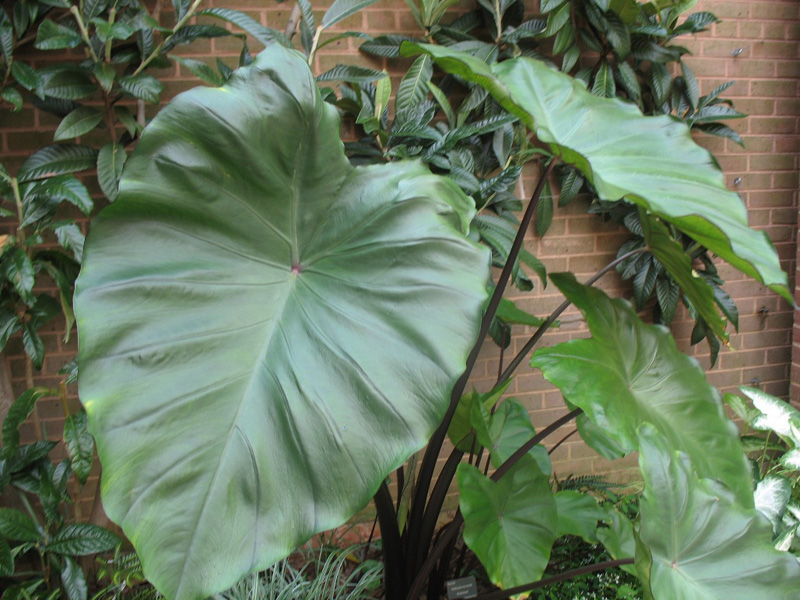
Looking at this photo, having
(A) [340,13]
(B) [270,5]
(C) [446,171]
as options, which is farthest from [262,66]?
(B) [270,5]

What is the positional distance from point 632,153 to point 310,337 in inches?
28.9

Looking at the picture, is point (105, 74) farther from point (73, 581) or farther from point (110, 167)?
point (73, 581)

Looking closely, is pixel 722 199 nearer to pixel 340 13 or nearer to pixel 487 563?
pixel 487 563

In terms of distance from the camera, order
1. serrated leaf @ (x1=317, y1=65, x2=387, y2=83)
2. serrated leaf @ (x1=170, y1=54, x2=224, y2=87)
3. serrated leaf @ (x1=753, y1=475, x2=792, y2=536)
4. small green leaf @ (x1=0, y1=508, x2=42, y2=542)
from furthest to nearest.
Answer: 1. serrated leaf @ (x1=317, y1=65, x2=387, y2=83)
2. serrated leaf @ (x1=170, y1=54, x2=224, y2=87)
3. serrated leaf @ (x1=753, y1=475, x2=792, y2=536)
4. small green leaf @ (x1=0, y1=508, x2=42, y2=542)

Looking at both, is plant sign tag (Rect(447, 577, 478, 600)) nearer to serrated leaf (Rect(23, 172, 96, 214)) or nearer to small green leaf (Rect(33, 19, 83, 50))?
serrated leaf (Rect(23, 172, 96, 214))

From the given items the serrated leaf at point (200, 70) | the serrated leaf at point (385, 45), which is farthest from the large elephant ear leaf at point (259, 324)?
the serrated leaf at point (385, 45)

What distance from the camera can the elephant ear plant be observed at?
0.77 meters

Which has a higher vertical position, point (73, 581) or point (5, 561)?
point (5, 561)

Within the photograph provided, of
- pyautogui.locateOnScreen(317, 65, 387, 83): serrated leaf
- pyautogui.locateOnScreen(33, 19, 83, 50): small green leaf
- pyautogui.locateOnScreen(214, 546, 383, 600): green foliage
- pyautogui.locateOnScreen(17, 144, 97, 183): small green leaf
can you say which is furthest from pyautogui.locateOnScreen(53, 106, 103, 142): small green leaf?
pyautogui.locateOnScreen(214, 546, 383, 600): green foliage

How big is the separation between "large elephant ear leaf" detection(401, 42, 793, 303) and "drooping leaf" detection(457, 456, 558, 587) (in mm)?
639

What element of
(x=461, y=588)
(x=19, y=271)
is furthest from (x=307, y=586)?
(x=19, y=271)

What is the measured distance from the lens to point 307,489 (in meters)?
0.81

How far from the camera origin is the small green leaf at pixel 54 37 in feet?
4.75

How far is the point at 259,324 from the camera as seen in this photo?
0.92 meters
